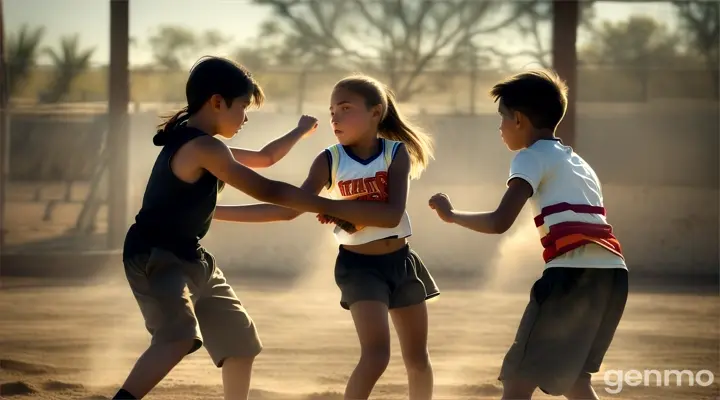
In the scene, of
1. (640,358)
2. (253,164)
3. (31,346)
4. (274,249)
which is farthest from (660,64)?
(253,164)

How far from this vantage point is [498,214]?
384 centimetres

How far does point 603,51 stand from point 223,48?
15.5 ft

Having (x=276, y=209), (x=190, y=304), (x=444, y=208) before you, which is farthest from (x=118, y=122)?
(x=444, y=208)

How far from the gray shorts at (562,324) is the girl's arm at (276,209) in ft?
2.91

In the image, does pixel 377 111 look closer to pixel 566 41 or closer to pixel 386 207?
pixel 386 207

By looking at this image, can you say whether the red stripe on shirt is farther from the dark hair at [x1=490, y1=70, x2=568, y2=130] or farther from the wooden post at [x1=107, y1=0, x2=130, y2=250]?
the wooden post at [x1=107, y1=0, x2=130, y2=250]

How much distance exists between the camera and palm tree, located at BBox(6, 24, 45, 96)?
1456cm

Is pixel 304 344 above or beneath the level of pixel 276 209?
beneath

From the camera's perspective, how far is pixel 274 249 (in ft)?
39.6

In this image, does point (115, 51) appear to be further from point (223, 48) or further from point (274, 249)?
point (223, 48)

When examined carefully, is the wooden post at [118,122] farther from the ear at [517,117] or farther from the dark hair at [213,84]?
the ear at [517,117]

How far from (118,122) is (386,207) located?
7661mm

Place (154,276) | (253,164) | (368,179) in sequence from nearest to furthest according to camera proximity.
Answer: (154,276), (368,179), (253,164)

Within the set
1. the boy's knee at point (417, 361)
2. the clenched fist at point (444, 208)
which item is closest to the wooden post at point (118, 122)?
the boy's knee at point (417, 361)
